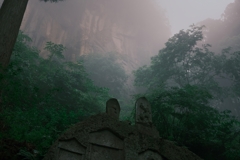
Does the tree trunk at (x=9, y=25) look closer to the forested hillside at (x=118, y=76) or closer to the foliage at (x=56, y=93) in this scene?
the forested hillside at (x=118, y=76)

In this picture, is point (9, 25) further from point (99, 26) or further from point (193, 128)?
point (99, 26)

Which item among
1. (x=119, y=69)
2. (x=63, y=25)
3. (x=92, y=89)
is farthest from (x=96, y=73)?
(x=63, y=25)

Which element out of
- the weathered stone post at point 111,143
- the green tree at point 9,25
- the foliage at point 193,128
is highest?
the green tree at point 9,25

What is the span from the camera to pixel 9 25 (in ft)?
13.1

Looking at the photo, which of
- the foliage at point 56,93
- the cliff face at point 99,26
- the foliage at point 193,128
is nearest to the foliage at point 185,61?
the foliage at point 56,93

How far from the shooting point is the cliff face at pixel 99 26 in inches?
913

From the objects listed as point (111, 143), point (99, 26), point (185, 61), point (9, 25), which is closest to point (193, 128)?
point (111, 143)

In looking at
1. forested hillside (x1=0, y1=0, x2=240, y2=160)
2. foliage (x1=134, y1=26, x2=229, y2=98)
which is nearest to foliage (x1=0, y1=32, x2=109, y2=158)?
forested hillside (x1=0, y1=0, x2=240, y2=160)

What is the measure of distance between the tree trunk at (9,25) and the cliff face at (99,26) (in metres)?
17.9

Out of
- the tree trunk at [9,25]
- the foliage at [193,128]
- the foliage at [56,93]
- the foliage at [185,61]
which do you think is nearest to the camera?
the tree trunk at [9,25]

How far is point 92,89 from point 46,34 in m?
14.8

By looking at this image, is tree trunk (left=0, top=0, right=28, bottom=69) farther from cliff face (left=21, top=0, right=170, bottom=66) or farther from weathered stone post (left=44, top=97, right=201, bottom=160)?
cliff face (left=21, top=0, right=170, bottom=66)

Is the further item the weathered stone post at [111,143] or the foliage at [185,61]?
Answer: the foliage at [185,61]

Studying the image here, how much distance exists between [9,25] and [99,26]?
84.6 feet
